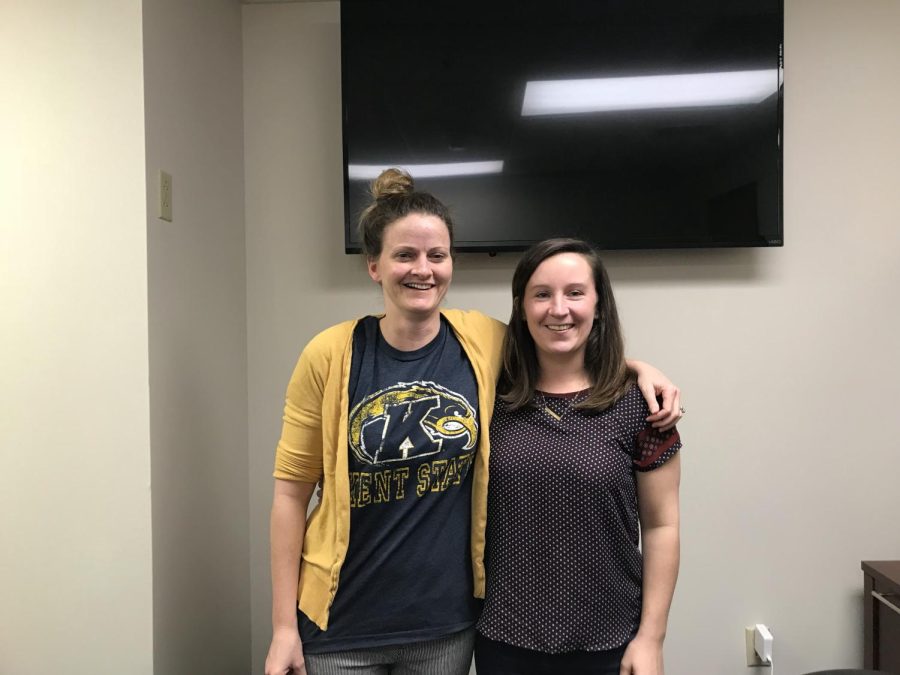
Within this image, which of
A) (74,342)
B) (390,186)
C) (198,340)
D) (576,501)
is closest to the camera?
(576,501)

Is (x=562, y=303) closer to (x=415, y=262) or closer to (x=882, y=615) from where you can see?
(x=415, y=262)

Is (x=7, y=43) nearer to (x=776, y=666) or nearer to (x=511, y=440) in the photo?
(x=511, y=440)

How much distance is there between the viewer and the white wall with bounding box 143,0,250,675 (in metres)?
1.54

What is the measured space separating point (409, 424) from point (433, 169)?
1.05 meters

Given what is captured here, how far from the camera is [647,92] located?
1895 millimetres

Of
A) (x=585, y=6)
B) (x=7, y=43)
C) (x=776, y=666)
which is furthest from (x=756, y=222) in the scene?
(x=7, y=43)

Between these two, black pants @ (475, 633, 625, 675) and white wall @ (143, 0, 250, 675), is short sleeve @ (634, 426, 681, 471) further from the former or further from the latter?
white wall @ (143, 0, 250, 675)

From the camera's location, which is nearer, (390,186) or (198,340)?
(390,186)

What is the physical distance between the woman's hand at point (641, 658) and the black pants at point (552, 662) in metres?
0.01

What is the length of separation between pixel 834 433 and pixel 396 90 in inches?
69.3

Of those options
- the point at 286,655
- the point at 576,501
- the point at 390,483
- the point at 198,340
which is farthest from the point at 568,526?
the point at 198,340

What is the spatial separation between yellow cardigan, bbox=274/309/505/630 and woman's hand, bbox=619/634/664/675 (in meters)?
0.29

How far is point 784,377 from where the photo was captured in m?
1.99

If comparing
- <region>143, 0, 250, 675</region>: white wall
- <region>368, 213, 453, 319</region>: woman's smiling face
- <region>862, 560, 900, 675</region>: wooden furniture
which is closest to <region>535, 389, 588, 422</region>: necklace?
<region>368, 213, 453, 319</region>: woman's smiling face
